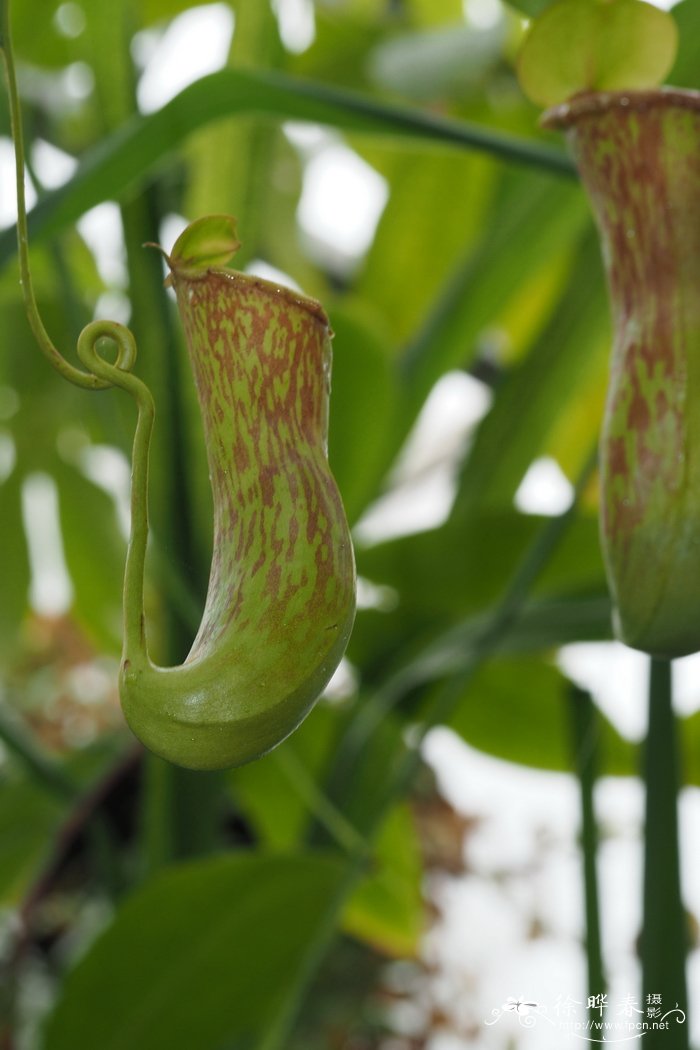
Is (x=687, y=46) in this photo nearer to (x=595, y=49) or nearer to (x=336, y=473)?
(x=595, y=49)

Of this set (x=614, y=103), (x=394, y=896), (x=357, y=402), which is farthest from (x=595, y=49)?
(x=394, y=896)

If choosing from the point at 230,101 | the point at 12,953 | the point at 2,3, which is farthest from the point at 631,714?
the point at 2,3

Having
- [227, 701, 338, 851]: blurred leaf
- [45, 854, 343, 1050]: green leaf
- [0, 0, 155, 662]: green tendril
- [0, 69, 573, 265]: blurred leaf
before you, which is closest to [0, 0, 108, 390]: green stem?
[0, 0, 155, 662]: green tendril

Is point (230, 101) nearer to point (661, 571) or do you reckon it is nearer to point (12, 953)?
point (661, 571)

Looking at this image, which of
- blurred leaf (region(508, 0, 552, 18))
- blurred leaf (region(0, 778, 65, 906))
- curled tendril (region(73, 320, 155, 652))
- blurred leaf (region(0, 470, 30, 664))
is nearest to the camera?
curled tendril (region(73, 320, 155, 652))

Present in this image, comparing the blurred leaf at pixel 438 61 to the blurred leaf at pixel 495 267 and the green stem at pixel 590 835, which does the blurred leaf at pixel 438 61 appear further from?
the green stem at pixel 590 835

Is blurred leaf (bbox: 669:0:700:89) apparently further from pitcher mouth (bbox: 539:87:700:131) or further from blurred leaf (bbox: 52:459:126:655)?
blurred leaf (bbox: 52:459:126:655)

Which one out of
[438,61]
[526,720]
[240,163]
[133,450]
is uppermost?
[438,61]
